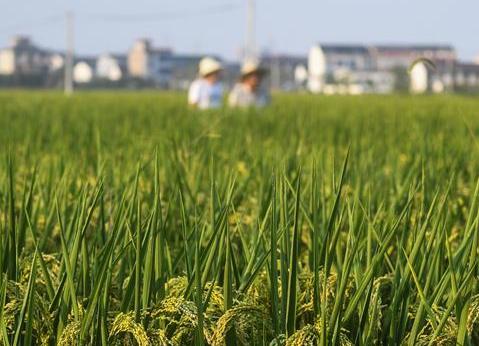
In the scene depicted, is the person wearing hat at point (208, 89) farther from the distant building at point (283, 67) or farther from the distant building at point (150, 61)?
the distant building at point (150, 61)

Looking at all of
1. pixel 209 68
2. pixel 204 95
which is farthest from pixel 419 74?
pixel 209 68

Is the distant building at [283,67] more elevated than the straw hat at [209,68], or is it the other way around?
the straw hat at [209,68]

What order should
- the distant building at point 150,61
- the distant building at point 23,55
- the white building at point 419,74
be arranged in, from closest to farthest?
the white building at point 419,74, the distant building at point 23,55, the distant building at point 150,61

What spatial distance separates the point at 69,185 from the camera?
216cm

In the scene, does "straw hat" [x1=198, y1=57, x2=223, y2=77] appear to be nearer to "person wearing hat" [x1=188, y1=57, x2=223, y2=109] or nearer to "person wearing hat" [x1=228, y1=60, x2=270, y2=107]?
"person wearing hat" [x1=188, y1=57, x2=223, y2=109]

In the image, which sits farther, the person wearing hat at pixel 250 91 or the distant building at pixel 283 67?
the distant building at pixel 283 67

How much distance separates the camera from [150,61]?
3986 inches

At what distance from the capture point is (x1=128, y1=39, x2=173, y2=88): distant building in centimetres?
9928

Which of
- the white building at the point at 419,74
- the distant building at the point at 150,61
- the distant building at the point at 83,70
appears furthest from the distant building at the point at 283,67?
the white building at the point at 419,74

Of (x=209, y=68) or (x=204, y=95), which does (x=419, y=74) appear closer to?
(x=204, y=95)

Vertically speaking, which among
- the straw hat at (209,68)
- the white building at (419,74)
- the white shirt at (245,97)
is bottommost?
the white shirt at (245,97)

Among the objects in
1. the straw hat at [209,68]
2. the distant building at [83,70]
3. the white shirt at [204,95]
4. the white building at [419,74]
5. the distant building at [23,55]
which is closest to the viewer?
the white building at [419,74]

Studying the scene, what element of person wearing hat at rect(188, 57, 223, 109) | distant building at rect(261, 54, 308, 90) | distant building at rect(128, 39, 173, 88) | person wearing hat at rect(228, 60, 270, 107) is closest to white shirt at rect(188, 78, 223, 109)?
person wearing hat at rect(188, 57, 223, 109)

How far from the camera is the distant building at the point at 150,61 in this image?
9928cm
